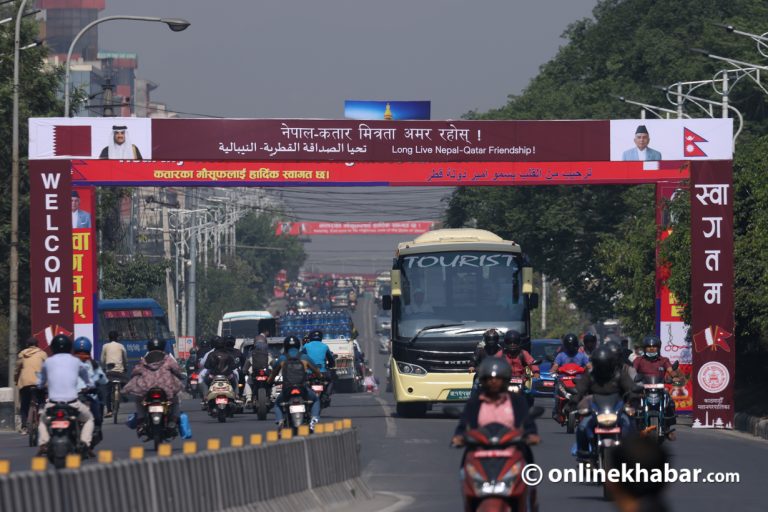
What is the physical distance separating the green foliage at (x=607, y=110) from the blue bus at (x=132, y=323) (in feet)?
52.0

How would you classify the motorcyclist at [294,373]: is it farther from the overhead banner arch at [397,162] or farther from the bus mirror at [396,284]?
the overhead banner arch at [397,162]

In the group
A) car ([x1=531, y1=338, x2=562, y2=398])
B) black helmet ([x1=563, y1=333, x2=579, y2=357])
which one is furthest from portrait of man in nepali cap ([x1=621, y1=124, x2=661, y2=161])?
car ([x1=531, y1=338, x2=562, y2=398])

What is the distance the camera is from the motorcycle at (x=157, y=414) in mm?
20266

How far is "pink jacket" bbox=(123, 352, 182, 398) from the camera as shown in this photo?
20359 mm

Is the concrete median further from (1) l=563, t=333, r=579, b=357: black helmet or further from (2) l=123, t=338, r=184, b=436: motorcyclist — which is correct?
(1) l=563, t=333, r=579, b=357: black helmet

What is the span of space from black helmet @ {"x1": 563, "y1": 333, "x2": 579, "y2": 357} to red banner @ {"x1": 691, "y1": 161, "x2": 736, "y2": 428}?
5980 mm

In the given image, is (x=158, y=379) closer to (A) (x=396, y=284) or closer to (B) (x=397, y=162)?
(A) (x=396, y=284)

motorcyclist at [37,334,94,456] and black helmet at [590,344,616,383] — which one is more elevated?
black helmet at [590,344,616,383]

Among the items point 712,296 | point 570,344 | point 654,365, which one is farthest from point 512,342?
point 712,296

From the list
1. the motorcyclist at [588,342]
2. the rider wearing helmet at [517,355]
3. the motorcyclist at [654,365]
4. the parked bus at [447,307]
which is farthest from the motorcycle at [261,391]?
the motorcyclist at [654,365]

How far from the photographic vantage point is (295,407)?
2177cm

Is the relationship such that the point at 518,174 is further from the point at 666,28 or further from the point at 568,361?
the point at 666,28

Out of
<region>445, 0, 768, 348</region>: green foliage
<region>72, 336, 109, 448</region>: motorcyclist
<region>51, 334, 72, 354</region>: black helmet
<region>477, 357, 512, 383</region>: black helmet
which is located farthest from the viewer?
<region>445, 0, 768, 348</region>: green foliage

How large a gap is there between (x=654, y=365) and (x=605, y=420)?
7494 millimetres
